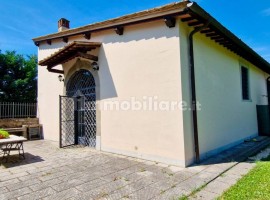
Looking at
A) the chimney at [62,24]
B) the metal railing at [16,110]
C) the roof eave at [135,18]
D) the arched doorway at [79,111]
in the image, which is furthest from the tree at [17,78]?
the roof eave at [135,18]

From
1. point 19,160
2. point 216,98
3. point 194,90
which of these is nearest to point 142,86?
point 194,90

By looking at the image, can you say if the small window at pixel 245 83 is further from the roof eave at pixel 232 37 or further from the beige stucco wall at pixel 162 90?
the beige stucco wall at pixel 162 90

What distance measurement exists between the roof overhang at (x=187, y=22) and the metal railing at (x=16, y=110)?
5929 millimetres

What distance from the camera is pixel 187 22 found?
5973 millimetres

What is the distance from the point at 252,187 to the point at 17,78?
20939 millimetres

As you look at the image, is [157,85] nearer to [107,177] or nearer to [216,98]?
[216,98]

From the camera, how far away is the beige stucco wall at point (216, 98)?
19.4 feet

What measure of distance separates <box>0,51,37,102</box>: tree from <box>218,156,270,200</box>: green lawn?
1915 centimetres

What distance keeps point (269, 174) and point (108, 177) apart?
365cm

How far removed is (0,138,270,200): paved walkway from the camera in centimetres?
388

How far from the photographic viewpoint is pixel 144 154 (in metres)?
6.29

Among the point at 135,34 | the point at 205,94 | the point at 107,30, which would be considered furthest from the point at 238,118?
the point at 107,30

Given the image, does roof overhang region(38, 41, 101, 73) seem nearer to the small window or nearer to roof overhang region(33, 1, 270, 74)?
roof overhang region(33, 1, 270, 74)

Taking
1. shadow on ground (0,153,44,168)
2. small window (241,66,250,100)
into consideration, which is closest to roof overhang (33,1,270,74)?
small window (241,66,250,100)
